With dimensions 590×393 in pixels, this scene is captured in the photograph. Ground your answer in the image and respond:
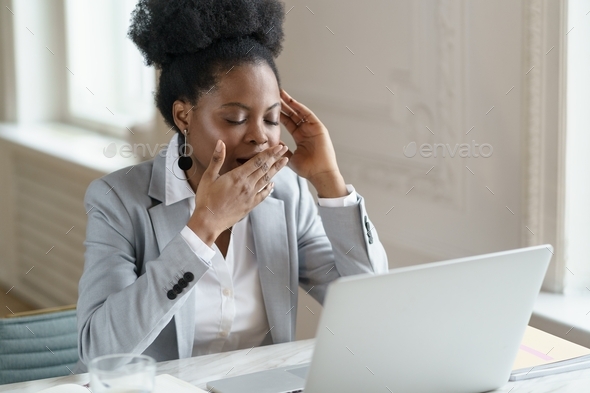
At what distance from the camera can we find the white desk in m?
1.24

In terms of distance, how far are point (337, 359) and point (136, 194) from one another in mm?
675

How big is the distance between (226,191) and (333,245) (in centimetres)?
31

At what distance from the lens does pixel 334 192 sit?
1663mm

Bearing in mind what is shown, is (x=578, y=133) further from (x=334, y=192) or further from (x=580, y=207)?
(x=334, y=192)

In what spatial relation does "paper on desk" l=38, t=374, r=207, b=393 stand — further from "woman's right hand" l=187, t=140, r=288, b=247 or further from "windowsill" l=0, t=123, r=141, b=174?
"windowsill" l=0, t=123, r=141, b=174

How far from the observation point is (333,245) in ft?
5.41

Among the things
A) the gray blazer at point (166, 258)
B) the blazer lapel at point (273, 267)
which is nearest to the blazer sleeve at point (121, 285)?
the gray blazer at point (166, 258)

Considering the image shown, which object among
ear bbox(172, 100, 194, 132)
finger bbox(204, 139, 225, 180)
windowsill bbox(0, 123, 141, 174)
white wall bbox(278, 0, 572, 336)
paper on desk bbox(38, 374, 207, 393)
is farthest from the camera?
windowsill bbox(0, 123, 141, 174)

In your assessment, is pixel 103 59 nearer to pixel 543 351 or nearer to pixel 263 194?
pixel 263 194

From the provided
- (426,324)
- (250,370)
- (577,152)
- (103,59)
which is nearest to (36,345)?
(250,370)

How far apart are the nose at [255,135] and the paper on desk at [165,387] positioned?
503mm

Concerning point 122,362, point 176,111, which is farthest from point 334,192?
point 122,362

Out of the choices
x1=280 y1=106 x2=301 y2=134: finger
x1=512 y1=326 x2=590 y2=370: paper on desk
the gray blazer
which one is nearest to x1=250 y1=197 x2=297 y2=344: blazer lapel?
the gray blazer

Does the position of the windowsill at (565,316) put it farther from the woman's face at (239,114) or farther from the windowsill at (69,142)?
the windowsill at (69,142)
